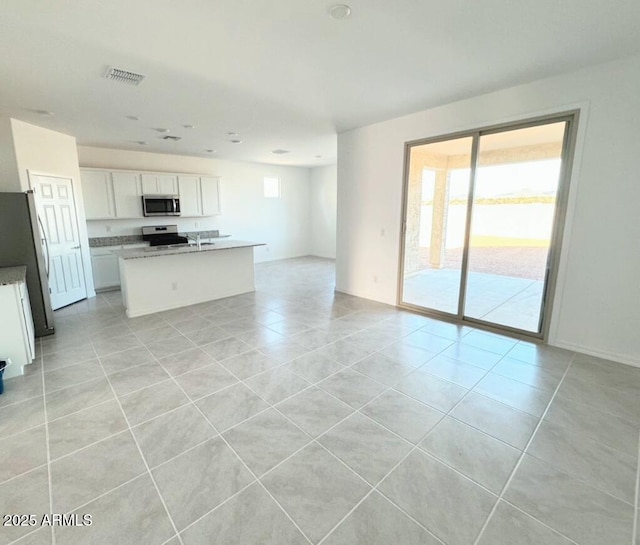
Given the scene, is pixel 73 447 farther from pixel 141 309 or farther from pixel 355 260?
pixel 355 260

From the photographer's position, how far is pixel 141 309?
4.47 meters

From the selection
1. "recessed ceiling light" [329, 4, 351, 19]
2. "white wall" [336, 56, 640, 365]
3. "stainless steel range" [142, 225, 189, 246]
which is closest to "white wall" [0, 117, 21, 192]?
"stainless steel range" [142, 225, 189, 246]

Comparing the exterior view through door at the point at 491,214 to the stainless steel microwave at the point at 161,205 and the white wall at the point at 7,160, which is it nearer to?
the stainless steel microwave at the point at 161,205

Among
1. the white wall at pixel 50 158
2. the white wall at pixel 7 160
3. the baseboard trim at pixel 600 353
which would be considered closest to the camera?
the baseboard trim at pixel 600 353

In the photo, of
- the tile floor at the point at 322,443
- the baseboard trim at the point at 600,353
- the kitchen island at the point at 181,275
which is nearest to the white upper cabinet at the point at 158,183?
the kitchen island at the point at 181,275

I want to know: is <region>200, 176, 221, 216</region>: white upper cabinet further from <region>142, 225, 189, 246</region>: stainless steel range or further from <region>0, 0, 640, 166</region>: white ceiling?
<region>0, 0, 640, 166</region>: white ceiling

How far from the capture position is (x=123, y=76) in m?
2.90

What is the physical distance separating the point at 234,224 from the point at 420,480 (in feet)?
23.8

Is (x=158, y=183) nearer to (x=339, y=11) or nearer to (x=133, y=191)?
(x=133, y=191)

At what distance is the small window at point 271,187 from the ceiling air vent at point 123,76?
18.3 feet

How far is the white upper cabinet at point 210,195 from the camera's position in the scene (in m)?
7.05

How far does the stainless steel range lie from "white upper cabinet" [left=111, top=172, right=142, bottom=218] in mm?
409

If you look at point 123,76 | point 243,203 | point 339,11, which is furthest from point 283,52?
point 243,203

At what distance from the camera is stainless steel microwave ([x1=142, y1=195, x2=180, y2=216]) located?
20.1 ft
